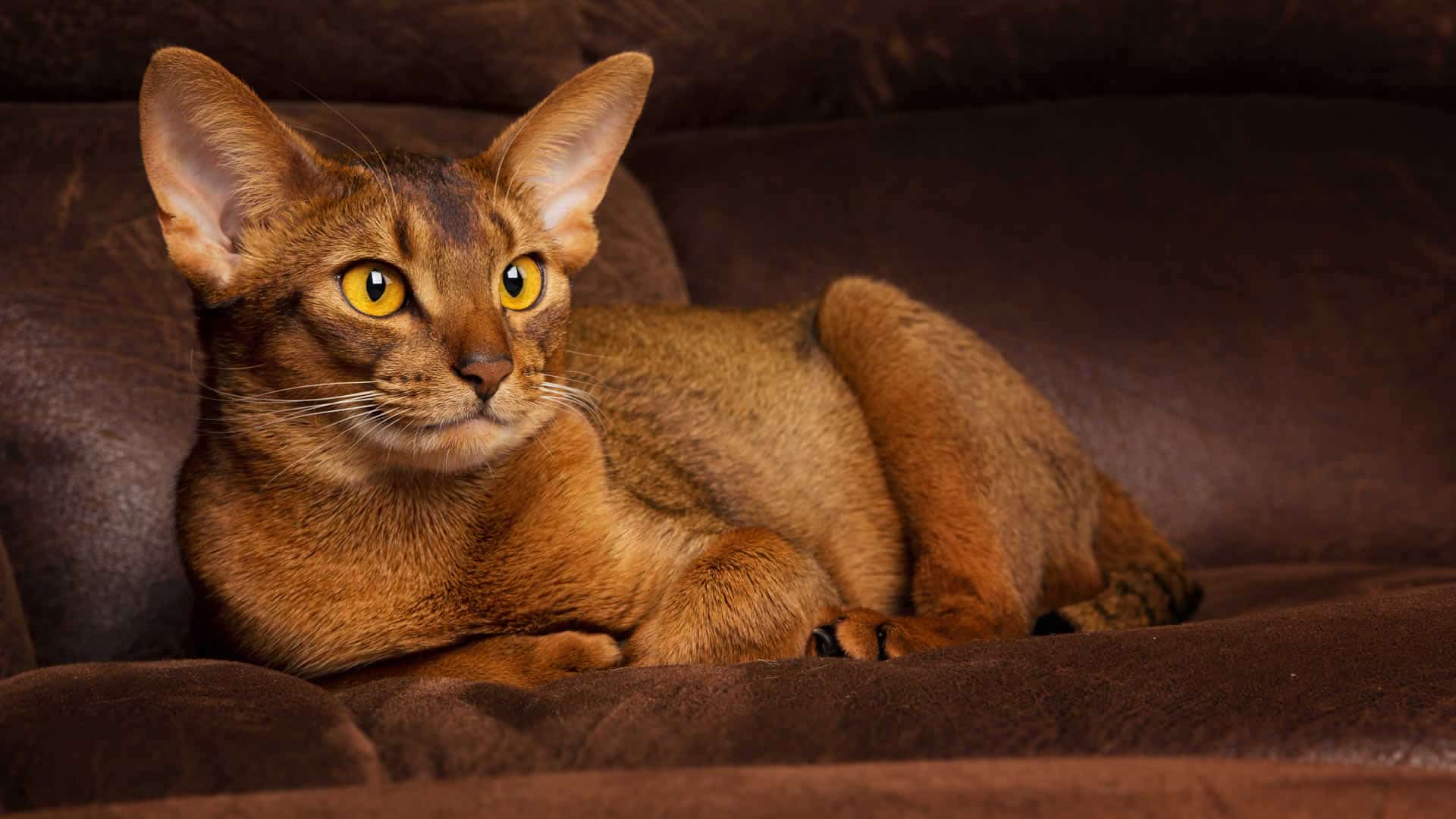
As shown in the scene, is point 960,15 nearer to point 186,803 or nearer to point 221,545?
point 221,545

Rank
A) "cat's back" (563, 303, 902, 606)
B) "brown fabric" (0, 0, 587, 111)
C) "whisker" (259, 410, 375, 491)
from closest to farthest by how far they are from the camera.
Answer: "whisker" (259, 410, 375, 491), "cat's back" (563, 303, 902, 606), "brown fabric" (0, 0, 587, 111)

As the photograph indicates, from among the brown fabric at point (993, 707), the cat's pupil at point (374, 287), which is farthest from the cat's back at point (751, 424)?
the brown fabric at point (993, 707)

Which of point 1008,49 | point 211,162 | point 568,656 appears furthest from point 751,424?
point 1008,49

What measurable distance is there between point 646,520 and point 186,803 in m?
0.90

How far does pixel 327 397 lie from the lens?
1713mm

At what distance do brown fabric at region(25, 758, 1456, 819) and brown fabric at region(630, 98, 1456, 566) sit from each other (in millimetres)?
1752

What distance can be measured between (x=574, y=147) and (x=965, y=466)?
2.93 ft

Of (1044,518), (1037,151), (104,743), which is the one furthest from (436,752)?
(1037,151)

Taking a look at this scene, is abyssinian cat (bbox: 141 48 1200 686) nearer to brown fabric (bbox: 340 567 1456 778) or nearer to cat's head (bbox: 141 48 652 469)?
cat's head (bbox: 141 48 652 469)

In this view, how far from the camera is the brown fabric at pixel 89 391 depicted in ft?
7.20

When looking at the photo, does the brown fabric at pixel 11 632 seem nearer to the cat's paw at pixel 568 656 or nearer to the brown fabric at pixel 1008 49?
the cat's paw at pixel 568 656

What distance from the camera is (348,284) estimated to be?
170cm

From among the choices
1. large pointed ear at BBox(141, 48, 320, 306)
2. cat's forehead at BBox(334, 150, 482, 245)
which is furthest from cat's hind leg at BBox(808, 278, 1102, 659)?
large pointed ear at BBox(141, 48, 320, 306)

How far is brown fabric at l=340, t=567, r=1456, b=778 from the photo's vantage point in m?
1.24
